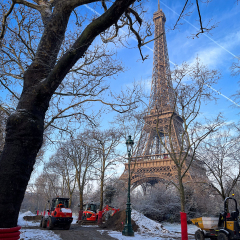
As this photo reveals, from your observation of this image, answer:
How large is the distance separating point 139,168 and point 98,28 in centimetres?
3363

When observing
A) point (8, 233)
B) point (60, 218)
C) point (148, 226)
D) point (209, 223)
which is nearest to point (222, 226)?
point (209, 223)

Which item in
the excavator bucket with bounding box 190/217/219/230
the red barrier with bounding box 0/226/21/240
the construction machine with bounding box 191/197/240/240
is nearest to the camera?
the red barrier with bounding box 0/226/21/240

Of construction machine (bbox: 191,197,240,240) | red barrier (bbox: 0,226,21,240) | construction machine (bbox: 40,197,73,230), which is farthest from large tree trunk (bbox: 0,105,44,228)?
construction machine (bbox: 40,197,73,230)

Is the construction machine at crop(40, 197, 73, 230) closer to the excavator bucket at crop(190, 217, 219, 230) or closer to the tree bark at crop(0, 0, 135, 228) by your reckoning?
the excavator bucket at crop(190, 217, 219, 230)

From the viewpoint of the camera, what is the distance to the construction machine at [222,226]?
29.6ft

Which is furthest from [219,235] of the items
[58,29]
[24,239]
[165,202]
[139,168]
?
[139,168]

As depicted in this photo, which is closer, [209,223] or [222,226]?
[222,226]

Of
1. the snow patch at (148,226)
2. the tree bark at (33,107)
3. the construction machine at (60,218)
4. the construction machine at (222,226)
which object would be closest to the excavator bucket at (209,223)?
the construction machine at (222,226)

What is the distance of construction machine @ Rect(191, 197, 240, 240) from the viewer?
902 centimetres

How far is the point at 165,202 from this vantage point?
2453cm

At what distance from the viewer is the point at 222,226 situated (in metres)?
9.74

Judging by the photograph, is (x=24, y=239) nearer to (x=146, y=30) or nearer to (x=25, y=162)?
(x=25, y=162)

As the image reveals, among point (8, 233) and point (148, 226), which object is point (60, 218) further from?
point (8, 233)

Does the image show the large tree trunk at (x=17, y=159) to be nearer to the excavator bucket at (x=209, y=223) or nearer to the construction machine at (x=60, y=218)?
the excavator bucket at (x=209, y=223)
